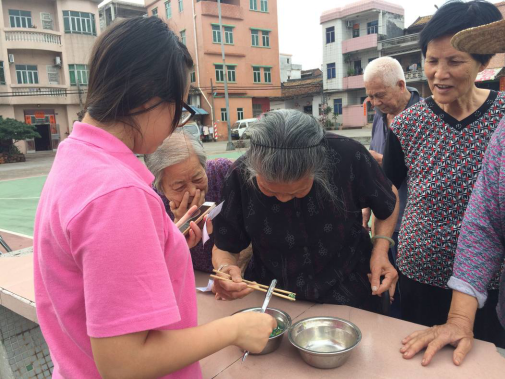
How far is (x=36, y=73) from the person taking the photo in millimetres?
21094

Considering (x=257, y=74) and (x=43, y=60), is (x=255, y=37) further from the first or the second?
(x=43, y=60)

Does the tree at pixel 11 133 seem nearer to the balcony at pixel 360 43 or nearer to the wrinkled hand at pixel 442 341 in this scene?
the balcony at pixel 360 43

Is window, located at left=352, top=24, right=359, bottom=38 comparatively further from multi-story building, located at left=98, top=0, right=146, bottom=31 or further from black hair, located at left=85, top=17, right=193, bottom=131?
black hair, located at left=85, top=17, right=193, bottom=131

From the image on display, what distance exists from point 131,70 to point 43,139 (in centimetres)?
2430

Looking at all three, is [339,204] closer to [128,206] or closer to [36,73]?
[128,206]

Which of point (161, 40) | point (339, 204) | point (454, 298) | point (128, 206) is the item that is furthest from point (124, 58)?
point (454, 298)

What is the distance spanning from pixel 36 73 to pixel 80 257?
24.2 m

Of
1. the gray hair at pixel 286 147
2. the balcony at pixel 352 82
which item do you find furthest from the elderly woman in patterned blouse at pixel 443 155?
the balcony at pixel 352 82

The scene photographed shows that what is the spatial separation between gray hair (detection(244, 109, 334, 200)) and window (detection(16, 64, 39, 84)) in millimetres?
23450

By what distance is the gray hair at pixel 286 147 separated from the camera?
1293 millimetres

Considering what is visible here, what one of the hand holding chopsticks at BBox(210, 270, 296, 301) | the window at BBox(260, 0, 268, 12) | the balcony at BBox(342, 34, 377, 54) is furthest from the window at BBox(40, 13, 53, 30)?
the hand holding chopsticks at BBox(210, 270, 296, 301)

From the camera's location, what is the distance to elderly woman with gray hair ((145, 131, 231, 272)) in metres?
1.78

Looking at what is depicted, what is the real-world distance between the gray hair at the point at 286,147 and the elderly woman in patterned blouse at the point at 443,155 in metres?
0.60

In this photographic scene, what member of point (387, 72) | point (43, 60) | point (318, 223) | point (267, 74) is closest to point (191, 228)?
point (318, 223)
